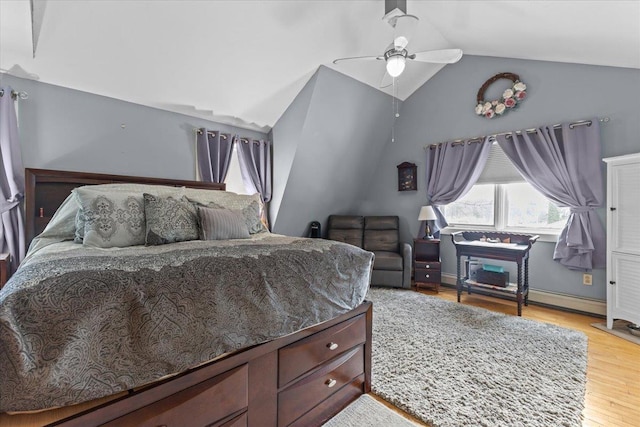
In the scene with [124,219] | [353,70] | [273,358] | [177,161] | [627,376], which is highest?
[353,70]

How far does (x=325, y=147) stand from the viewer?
159 inches

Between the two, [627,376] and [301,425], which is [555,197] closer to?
[627,376]

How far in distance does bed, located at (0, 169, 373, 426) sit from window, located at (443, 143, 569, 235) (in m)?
2.85

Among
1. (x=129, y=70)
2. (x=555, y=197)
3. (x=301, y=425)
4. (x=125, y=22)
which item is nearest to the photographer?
(x=301, y=425)

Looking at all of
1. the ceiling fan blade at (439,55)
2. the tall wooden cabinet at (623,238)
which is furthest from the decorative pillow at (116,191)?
the tall wooden cabinet at (623,238)

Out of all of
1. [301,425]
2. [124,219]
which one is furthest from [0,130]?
[301,425]

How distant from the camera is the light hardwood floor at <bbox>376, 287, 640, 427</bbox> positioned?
1580 millimetres

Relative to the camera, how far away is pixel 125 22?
2242 millimetres

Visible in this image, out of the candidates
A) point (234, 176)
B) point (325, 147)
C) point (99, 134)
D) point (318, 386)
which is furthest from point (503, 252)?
point (99, 134)

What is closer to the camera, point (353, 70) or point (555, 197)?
point (555, 197)

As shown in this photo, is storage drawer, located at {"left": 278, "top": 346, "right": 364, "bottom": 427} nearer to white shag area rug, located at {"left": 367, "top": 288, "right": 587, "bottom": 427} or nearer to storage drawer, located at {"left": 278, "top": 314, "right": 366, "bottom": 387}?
storage drawer, located at {"left": 278, "top": 314, "right": 366, "bottom": 387}

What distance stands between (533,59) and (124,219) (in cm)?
437

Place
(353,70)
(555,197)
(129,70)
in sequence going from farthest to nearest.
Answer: (353,70) < (555,197) < (129,70)

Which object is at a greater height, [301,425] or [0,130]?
[0,130]
